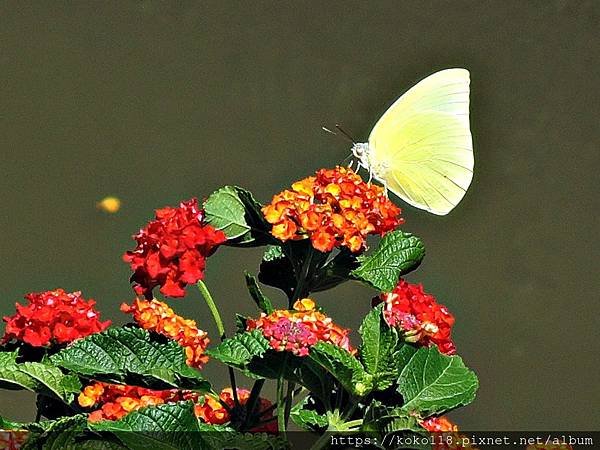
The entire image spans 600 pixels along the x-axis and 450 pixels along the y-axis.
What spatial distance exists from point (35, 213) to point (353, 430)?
153 cm

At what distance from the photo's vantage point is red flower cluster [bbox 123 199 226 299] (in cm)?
92

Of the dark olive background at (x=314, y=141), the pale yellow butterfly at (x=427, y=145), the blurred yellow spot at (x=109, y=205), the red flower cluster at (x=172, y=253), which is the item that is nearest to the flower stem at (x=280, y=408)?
the red flower cluster at (x=172, y=253)

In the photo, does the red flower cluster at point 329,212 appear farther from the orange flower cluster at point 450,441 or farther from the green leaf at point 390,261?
the orange flower cluster at point 450,441

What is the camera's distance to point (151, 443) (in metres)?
0.80

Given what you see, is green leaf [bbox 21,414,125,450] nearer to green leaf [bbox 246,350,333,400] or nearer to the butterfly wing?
green leaf [bbox 246,350,333,400]

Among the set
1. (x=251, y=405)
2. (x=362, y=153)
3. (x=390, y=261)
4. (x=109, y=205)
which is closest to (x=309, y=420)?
(x=251, y=405)

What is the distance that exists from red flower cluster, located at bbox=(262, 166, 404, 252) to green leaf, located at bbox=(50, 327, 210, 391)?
13 centimetres

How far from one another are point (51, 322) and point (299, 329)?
0.75ft

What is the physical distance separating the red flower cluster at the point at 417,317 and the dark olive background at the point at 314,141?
129cm

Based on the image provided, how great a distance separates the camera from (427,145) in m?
1.38

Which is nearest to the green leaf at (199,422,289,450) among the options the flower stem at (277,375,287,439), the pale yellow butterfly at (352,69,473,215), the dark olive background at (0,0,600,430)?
the flower stem at (277,375,287,439)

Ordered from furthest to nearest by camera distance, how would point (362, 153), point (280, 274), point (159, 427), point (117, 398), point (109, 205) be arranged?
point (109, 205) < point (362, 153) < point (280, 274) < point (117, 398) < point (159, 427)

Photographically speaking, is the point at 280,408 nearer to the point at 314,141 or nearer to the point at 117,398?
the point at 117,398

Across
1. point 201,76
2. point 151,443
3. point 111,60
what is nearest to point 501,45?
point 201,76
